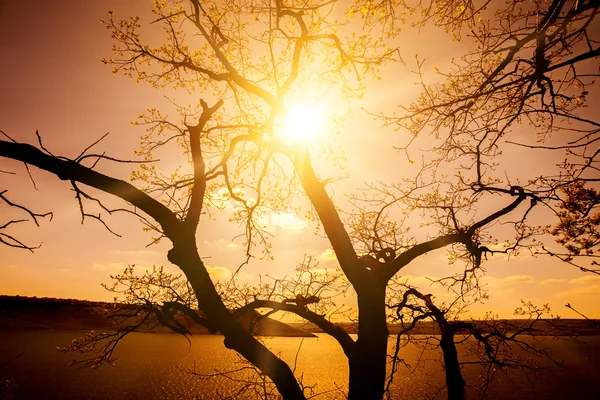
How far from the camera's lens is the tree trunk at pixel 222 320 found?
4113mm

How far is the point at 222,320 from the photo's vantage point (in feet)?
13.8

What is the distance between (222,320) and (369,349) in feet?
8.05

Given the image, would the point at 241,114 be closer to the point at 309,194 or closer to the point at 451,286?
the point at 309,194

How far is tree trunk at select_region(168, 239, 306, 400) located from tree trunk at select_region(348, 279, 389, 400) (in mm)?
1000

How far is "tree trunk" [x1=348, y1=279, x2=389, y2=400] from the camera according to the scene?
16.1 ft

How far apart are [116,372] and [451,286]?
138ft

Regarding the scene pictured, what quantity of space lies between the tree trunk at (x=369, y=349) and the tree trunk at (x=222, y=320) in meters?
1.00

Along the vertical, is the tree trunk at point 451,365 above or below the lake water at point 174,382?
above

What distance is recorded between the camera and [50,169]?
354 centimetres

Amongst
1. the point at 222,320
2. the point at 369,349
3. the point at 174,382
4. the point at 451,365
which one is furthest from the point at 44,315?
the point at 369,349

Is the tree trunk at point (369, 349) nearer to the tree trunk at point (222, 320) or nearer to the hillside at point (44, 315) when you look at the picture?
the tree trunk at point (222, 320)

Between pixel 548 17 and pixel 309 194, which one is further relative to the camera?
pixel 309 194

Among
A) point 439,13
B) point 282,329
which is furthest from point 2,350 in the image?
point 282,329

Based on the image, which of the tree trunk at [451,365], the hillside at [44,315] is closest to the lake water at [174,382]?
the tree trunk at [451,365]
